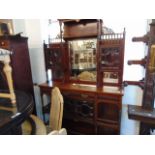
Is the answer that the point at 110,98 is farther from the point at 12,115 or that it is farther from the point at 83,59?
the point at 12,115

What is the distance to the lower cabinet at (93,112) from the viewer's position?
1.75 metres

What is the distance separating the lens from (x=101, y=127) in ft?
6.27

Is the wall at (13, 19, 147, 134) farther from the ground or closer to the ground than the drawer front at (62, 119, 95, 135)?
farther from the ground

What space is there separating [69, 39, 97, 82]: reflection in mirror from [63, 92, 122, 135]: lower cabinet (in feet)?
1.08

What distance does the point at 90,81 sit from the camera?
1.98 m

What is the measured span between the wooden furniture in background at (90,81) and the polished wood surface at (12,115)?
0.82m

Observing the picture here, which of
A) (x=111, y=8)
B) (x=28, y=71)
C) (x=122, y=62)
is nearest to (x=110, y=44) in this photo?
(x=122, y=62)

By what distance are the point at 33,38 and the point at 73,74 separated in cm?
95

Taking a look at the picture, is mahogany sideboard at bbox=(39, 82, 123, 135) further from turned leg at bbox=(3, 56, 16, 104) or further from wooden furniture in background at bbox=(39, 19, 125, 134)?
turned leg at bbox=(3, 56, 16, 104)

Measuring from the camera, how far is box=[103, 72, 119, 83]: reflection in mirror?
1.81 m

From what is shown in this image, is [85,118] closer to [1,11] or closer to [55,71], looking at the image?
[55,71]

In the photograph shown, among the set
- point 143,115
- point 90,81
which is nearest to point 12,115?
point 90,81

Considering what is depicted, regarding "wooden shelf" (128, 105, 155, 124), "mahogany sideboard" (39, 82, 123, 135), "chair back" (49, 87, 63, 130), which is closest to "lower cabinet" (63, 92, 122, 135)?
"mahogany sideboard" (39, 82, 123, 135)

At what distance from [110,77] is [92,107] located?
488 millimetres
